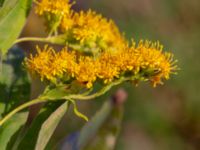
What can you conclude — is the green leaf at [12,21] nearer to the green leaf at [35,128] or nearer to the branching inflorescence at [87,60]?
the branching inflorescence at [87,60]

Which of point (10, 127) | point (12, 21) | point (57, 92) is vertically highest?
point (12, 21)

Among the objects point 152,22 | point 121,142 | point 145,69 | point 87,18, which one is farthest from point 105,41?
point 152,22

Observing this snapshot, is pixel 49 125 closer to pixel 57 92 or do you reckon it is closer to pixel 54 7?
pixel 57 92

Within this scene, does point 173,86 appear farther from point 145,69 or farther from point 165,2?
point 145,69

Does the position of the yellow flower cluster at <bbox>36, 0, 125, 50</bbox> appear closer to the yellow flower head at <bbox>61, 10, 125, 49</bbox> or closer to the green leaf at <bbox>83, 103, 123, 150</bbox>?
the yellow flower head at <bbox>61, 10, 125, 49</bbox>

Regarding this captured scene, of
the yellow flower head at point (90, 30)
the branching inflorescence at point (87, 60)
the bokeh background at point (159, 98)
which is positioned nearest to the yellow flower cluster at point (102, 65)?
the branching inflorescence at point (87, 60)

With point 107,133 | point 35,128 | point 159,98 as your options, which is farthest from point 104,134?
point 159,98
